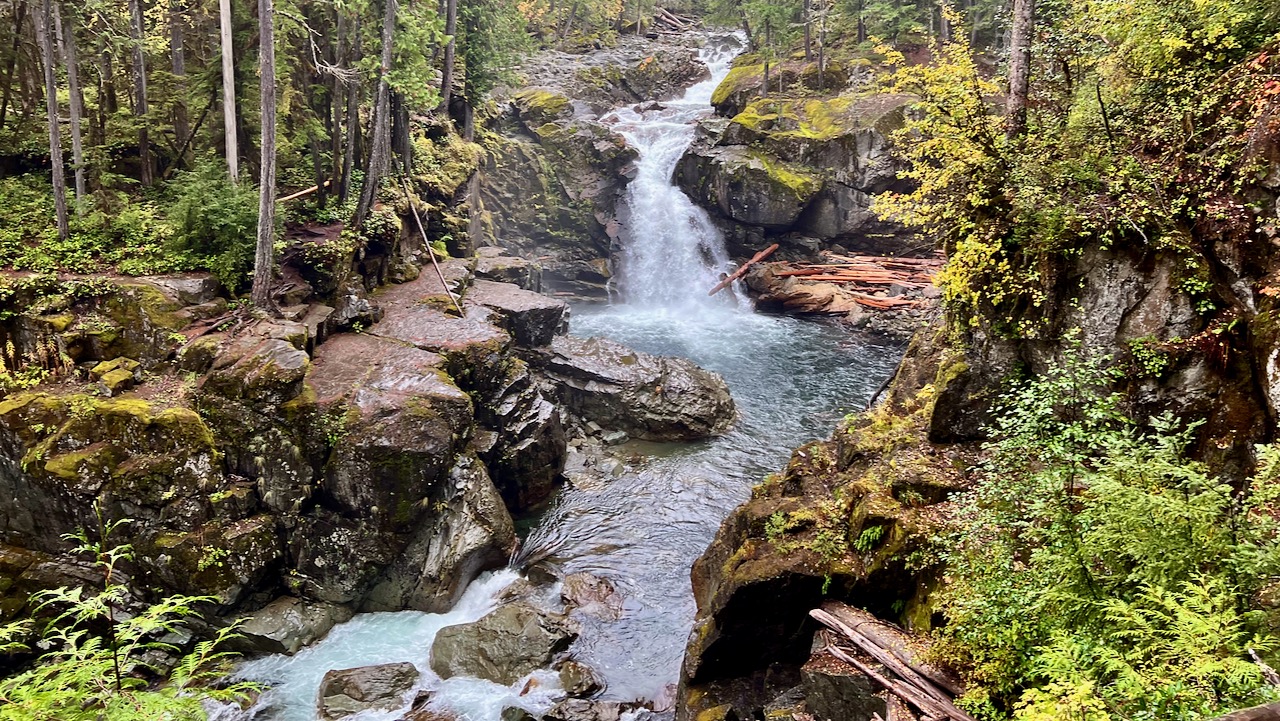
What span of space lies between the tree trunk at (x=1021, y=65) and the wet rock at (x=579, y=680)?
422 inches

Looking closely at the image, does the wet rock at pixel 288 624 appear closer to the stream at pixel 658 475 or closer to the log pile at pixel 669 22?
the stream at pixel 658 475

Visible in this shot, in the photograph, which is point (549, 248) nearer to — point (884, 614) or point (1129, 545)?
point (884, 614)

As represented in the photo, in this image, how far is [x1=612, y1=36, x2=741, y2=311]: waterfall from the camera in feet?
98.9

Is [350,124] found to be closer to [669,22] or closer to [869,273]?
[869,273]

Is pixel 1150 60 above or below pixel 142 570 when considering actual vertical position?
above

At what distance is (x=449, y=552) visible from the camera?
12375mm

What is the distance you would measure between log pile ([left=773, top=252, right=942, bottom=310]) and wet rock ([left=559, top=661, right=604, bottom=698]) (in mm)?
20799

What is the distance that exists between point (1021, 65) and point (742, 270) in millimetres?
20424

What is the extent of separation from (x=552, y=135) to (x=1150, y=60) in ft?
91.6

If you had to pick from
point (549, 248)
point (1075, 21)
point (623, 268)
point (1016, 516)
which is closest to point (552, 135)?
point (549, 248)

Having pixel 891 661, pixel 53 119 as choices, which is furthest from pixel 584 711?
pixel 53 119

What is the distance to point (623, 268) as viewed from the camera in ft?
102

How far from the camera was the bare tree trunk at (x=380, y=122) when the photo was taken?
16078mm

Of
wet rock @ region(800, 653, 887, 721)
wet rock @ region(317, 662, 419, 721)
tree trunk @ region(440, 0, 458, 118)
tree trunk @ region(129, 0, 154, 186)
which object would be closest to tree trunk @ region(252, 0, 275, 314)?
tree trunk @ region(129, 0, 154, 186)
